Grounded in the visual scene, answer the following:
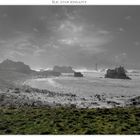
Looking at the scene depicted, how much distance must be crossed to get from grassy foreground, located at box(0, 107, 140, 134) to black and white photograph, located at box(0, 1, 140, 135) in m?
0.05

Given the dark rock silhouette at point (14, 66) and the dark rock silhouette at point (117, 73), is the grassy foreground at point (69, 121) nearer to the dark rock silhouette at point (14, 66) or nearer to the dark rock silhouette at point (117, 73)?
the dark rock silhouette at point (117, 73)

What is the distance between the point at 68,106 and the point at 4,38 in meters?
2.79

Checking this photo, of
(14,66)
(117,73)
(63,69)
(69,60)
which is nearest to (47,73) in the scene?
(63,69)

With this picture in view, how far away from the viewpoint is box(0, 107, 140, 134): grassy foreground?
6.23 meters

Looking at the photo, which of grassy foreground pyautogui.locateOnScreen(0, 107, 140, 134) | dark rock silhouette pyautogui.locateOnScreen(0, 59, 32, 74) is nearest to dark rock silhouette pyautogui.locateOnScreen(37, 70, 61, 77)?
dark rock silhouette pyautogui.locateOnScreen(0, 59, 32, 74)

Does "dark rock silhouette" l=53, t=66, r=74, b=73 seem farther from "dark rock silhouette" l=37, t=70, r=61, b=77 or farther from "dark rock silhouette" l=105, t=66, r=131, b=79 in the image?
"dark rock silhouette" l=105, t=66, r=131, b=79

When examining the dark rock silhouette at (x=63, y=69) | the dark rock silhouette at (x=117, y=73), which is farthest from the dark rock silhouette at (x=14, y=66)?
the dark rock silhouette at (x=117, y=73)

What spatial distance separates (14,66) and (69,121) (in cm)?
251

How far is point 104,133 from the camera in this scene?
243 inches

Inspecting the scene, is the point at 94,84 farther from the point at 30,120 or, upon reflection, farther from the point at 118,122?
the point at 30,120

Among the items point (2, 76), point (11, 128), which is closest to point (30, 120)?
point (11, 128)

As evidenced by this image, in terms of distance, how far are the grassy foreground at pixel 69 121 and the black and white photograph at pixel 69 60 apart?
0.05 meters
